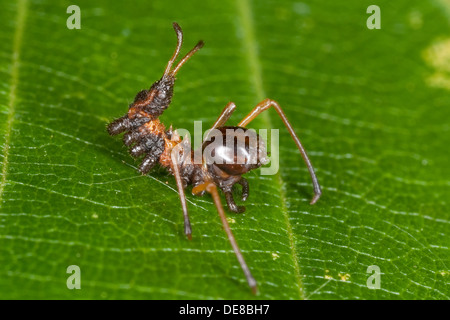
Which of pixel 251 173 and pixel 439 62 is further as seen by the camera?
pixel 439 62

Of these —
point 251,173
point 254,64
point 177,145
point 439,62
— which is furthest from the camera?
point 439,62

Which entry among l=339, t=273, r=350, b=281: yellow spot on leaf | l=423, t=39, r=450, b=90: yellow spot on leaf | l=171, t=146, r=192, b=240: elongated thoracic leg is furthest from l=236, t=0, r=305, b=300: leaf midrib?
l=423, t=39, r=450, b=90: yellow spot on leaf

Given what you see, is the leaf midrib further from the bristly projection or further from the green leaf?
the bristly projection

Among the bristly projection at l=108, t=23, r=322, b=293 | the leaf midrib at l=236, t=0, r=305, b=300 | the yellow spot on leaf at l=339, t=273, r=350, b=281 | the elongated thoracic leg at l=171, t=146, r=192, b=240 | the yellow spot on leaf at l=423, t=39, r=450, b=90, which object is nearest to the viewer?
the elongated thoracic leg at l=171, t=146, r=192, b=240

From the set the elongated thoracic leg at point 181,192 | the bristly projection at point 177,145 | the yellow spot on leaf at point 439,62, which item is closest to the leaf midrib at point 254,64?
the bristly projection at point 177,145

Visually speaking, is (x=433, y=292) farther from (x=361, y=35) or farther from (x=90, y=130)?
(x=361, y=35)

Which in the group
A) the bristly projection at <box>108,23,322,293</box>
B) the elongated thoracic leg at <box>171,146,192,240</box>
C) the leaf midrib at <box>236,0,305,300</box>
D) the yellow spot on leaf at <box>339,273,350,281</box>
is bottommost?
the yellow spot on leaf at <box>339,273,350,281</box>

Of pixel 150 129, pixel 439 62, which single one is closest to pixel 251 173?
pixel 150 129

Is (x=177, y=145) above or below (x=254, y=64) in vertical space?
below

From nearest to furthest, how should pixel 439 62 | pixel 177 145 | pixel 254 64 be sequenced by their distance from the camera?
pixel 177 145 → pixel 254 64 → pixel 439 62

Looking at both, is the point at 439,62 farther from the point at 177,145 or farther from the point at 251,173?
the point at 177,145

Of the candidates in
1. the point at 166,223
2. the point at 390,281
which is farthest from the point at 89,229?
the point at 390,281
